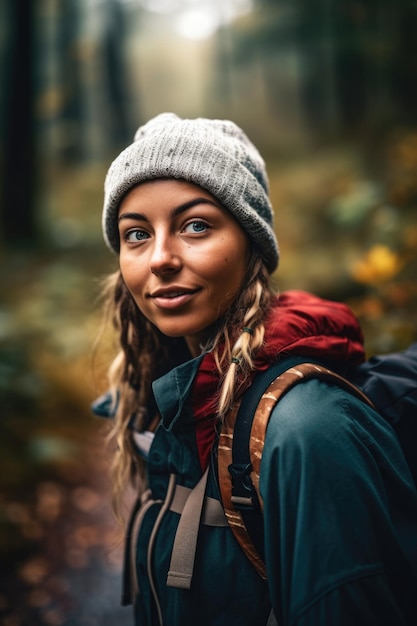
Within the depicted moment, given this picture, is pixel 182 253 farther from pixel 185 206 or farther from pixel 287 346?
pixel 287 346

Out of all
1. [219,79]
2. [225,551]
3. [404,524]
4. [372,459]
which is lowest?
[225,551]

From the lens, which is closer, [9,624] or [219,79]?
[9,624]

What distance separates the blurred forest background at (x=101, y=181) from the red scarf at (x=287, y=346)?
0.97 meters

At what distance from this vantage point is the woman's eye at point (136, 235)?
5.63 feet

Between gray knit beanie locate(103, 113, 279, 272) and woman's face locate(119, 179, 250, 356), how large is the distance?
4cm

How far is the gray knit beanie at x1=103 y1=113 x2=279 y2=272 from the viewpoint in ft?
5.30

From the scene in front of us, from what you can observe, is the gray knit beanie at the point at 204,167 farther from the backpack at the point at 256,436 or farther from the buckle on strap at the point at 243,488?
the buckle on strap at the point at 243,488

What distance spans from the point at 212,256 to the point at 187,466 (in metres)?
0.76

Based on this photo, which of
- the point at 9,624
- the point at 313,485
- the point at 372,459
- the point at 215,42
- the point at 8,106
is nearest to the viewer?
the point at 313,485

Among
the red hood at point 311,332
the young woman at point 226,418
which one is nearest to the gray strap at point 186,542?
the young woman at point 226,418

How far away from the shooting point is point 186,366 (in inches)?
62.7

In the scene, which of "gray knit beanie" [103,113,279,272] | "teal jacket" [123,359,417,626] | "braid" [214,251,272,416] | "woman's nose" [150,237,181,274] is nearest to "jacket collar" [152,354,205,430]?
"teal jacket" [123,359,417,626]

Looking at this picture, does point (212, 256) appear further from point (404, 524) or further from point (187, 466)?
point (404, 524)

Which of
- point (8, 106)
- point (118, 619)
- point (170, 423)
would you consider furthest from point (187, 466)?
point (8, 106)
